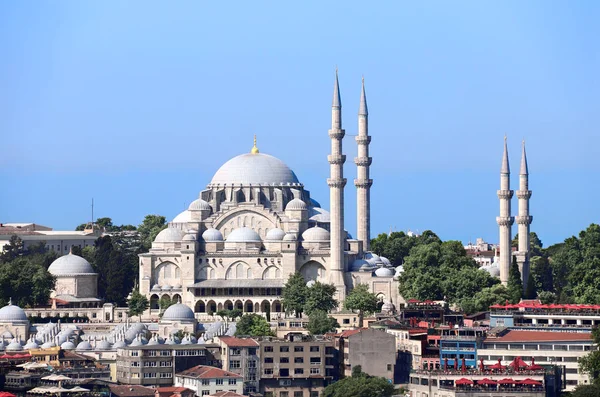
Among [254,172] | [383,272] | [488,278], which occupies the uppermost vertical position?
[254,172]

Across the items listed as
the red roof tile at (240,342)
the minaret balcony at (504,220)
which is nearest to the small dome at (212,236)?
the minaret balcony at (504,220)

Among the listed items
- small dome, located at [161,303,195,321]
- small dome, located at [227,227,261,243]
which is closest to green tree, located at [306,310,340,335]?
small dome, located at [161,303,195,321]

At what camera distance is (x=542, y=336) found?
9519 cm

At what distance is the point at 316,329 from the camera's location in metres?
106

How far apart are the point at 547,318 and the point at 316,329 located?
11.1 meters

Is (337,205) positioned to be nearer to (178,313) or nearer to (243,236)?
(243,236)

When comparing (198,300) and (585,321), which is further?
(198,300)

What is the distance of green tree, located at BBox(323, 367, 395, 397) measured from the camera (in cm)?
8994

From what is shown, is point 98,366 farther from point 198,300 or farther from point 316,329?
point 198,300

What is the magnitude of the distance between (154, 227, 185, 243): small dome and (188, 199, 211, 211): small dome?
1941 mm

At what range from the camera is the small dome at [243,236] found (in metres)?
122

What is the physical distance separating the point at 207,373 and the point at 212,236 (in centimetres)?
2916

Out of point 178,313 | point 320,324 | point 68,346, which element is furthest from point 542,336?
point 68,346

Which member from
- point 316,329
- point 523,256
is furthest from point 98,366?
point 523,256
